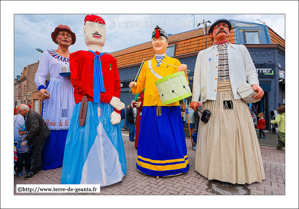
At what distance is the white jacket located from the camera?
2.99m

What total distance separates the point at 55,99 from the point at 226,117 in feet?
11.1

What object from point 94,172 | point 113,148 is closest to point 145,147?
point 113,148

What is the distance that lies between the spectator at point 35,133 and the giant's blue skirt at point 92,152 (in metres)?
1.07

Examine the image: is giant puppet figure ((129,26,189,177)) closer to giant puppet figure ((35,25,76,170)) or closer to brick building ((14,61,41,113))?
giant puppet figure ((35,25,76,170))

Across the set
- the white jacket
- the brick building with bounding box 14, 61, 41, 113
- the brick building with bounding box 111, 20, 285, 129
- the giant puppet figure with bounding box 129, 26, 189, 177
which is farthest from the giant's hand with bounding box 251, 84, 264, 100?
the brick building with bounding box 111, 20, 285, 129

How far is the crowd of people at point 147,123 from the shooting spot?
275 cm

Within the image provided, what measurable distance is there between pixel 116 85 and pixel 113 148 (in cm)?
108

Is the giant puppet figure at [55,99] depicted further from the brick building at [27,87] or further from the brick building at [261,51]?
the brick building at [261,51]

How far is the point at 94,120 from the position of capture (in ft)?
9.16

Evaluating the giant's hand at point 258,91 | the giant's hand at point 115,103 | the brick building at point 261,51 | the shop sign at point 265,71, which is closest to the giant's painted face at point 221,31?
the giant's hand at point 258,91

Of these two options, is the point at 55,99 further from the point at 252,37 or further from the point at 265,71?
the point at 265,71

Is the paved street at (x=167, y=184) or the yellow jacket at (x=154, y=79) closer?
the paved street at (x=167, y=184)

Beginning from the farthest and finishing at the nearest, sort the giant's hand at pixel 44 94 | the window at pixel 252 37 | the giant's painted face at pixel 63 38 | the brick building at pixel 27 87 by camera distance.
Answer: the window at pixel 252 37 → the giant's painted face at pixel 63 38 → the giant's hand at pixel 44 94 → the brick building at pixel 27 87

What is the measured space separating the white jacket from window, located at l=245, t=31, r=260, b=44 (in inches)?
296
